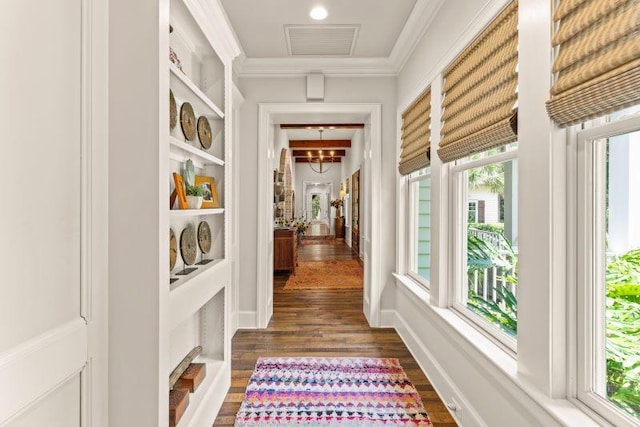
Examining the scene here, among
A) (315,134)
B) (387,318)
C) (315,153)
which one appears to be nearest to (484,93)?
(387,318)

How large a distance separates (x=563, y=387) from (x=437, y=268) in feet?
4.30

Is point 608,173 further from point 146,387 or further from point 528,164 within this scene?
point 146,387

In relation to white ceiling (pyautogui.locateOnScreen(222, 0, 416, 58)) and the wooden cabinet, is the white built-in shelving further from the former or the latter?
the wooden cabinet

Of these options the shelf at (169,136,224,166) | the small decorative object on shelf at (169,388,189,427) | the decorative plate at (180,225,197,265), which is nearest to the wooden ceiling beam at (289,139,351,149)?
the shelf at (169,136,224,166)

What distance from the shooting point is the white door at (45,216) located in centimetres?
98

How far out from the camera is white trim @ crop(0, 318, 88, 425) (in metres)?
0.96

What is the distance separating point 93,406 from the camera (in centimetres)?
133

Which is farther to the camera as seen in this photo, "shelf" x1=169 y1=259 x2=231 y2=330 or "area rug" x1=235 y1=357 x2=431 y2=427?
"area rug" x1=235 y1=357 x2=431 y2=427

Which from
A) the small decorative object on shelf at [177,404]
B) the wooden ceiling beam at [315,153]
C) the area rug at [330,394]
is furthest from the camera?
the wooden ceiling beam at [315,153]

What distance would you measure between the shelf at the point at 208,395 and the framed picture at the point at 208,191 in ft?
3.25

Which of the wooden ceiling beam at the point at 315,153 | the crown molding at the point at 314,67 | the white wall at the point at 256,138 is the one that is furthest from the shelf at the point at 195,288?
the wooden ceiling beam at the point at 315,153

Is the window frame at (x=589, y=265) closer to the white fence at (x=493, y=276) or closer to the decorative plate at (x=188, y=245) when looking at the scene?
the white fence at (x=493, y=276)

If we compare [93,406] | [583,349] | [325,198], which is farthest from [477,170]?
[325,198]

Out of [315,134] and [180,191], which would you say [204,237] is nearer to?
[180,191]
